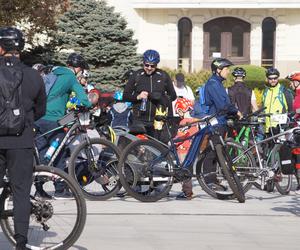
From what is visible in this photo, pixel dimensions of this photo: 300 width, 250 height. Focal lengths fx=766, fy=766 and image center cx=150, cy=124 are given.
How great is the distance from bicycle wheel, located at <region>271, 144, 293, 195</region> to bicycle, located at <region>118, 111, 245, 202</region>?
0.77 metres

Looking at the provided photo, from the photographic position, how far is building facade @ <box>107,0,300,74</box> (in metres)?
34.3

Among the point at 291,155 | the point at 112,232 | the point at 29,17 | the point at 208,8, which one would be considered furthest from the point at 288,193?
the point at 208,8

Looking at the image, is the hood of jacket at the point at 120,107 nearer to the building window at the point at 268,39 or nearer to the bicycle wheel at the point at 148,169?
the bicycle wheel at the point at 148,169

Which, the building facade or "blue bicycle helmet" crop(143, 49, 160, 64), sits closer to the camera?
"blue bicycle helmet" crop(143, 49, 160, 64)

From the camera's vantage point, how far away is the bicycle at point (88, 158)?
8.62 meters

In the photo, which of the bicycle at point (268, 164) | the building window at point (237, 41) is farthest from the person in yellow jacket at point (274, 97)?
the building window at point (237, 41)

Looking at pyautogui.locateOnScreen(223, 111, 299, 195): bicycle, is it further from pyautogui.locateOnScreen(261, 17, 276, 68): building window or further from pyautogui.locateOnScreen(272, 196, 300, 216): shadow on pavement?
pyautogui.locateOnScreen(261, 17, 276, 68): building window

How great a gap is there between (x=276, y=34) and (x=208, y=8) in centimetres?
332

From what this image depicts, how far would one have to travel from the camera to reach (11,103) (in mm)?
5660

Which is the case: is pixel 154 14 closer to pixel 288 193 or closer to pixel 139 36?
pixel 139 36

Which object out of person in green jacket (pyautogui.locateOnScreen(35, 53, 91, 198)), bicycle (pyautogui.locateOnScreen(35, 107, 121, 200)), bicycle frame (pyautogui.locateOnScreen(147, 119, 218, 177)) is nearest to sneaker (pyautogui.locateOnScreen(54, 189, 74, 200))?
bicycle (pyautogui.locateOnScreen(35, 107, 121, 200))

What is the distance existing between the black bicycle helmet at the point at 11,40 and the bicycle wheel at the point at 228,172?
3432 millimetres

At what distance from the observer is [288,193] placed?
959 cm

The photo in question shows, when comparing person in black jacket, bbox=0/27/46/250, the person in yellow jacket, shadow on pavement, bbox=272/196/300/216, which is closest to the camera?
person in black jacket, bbox=0/27/46/250
